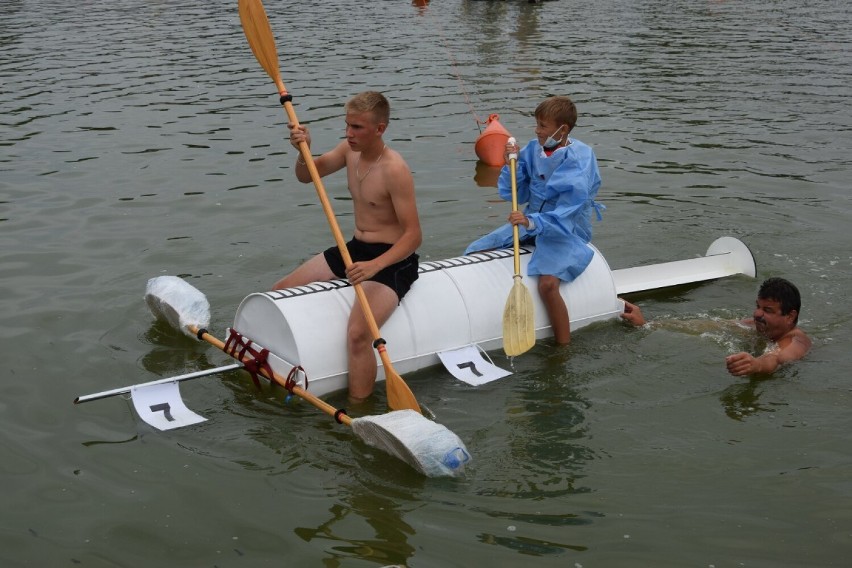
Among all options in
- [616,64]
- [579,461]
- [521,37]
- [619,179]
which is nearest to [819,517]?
[579,461]

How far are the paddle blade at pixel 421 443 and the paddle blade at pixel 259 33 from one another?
3.00m

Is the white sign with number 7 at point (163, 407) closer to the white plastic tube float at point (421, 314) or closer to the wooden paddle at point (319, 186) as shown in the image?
the white plastic tube float at point (421, 314)

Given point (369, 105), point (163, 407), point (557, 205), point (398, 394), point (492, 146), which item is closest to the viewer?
point (398, 394)

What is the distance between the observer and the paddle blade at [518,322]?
280 inches

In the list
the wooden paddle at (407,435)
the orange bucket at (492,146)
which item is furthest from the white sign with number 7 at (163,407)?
the orange bucket at (492,146)

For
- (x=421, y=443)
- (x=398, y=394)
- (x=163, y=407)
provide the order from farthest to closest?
(x=163, y=407) < (x=398, y=394) < (x=421, y=443)

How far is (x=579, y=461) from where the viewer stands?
6008 mm

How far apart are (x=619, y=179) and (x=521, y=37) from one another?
11613 mm

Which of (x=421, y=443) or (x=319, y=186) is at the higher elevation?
(x=319, y=186)

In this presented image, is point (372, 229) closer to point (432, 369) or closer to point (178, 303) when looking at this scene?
point (432, 369)

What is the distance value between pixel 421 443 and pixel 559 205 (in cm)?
268

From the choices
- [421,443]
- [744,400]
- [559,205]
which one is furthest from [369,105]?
[744,400]

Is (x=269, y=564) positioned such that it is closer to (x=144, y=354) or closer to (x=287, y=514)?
(x=287, y=514)

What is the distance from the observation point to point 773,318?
24.2 feet
